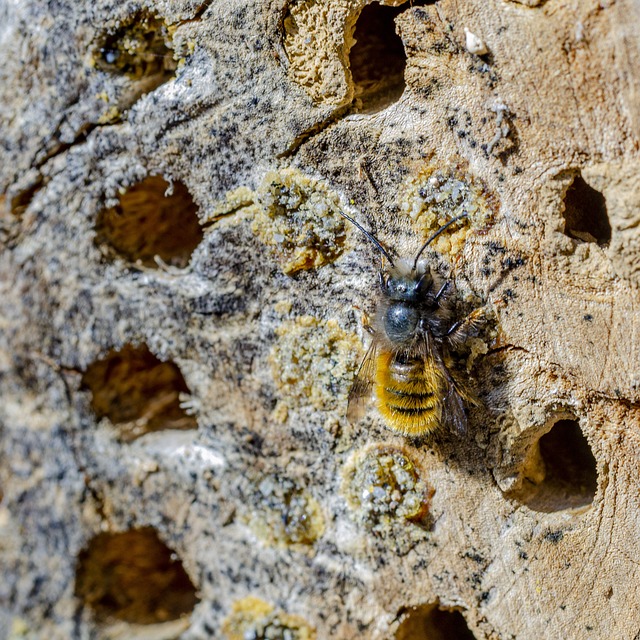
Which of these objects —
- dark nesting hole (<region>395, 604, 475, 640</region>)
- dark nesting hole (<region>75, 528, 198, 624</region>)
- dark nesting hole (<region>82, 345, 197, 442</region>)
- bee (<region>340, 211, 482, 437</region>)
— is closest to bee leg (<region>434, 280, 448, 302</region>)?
bee (<region>340, 211, 482, 437</region>)

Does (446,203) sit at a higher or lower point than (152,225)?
lower

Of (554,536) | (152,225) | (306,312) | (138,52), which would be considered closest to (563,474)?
(554,536)

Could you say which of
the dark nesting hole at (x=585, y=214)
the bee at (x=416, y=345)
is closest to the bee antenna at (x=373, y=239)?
the bee at (x=416, y=345)

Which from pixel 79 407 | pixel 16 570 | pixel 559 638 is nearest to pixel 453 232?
pixel 559 638

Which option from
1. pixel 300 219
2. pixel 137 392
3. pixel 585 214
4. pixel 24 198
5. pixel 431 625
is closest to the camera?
pixel 585 214

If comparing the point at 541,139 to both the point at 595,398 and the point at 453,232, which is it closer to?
the point at 453,232

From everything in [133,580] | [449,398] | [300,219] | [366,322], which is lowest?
[133,580]

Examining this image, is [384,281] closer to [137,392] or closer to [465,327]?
[465,327]

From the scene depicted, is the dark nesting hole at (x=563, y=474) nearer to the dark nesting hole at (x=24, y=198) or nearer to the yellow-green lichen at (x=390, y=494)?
the yellow-green lichen at (x=390, y=494)
